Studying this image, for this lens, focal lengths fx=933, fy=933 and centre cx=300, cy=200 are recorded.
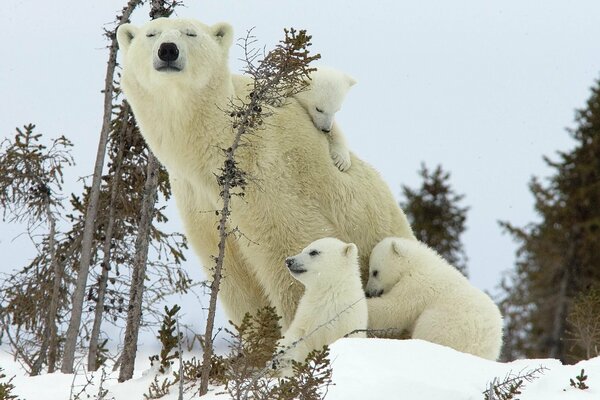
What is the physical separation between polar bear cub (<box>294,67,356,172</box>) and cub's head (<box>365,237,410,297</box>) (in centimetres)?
77

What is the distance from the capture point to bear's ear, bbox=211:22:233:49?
7762mm

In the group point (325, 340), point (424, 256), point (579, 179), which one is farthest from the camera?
point (579, 179)

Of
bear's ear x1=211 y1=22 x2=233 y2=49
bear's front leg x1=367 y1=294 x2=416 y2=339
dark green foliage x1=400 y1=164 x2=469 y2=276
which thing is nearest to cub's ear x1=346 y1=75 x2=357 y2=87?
bear's ear x1=211 y1=22 x2=233 y2=49

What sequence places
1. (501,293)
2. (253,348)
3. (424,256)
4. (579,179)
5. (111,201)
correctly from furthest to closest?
(579,179)
(501,293)
(111,201)
(424,256)
(253,348)

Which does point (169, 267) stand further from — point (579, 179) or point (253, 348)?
point (579, 179)

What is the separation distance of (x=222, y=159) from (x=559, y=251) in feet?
61.9

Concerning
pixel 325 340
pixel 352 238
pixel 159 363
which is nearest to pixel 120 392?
pixel 159 363

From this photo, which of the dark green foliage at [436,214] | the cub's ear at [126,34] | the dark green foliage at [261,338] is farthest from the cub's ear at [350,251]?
the dark green foliage at [436,214]

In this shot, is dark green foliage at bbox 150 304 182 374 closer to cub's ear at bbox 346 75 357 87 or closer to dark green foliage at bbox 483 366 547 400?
dark green foliage at bbox 483 366 547 400

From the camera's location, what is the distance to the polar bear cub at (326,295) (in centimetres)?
673

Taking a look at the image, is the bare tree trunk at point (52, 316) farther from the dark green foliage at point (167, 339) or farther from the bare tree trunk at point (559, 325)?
the bare tree trunk at point (559, 325)

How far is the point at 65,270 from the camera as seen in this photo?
11.6 meters

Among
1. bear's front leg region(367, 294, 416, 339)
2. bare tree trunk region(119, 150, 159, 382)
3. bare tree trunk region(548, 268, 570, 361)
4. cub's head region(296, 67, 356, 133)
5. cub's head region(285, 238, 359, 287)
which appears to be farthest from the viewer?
bare tree trunk region(548, 268, 570, 361)

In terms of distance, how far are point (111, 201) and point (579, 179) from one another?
1759 cm
